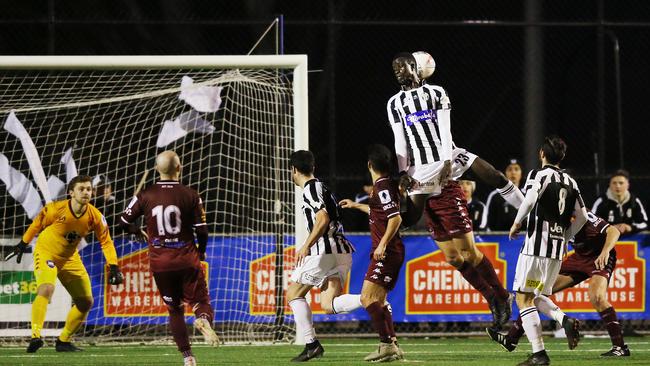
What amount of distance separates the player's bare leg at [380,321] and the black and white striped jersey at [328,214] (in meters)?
0.60

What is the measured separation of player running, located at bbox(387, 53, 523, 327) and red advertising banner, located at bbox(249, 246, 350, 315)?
3304 mm

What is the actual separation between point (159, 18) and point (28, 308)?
6148 mm

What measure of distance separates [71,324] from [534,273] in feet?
17.2

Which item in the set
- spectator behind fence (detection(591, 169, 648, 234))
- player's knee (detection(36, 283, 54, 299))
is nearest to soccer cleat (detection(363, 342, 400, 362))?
player's knee (detection(36, 283, 54, 299))

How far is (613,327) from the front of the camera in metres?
12.3

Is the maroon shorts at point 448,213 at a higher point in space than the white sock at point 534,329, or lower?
higher

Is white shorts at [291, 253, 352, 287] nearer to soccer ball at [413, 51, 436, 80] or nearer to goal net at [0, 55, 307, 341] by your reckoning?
soccer ball at [413, 51, 436, 80]

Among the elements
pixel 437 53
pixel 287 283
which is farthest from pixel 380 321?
pixel 437 53

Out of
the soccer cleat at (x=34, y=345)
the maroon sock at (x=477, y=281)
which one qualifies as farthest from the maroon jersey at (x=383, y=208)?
the soccer cleat at (x=34, y=345)

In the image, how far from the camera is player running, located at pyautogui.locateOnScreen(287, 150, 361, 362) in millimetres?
11531

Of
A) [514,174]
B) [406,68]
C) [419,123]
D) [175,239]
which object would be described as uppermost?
[406,68]

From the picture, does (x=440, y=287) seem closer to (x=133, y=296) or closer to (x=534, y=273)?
(x=133, y=296)

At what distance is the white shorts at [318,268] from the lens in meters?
11.8

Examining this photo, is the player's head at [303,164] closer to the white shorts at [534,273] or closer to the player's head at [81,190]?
the white shorts at [534,273]
